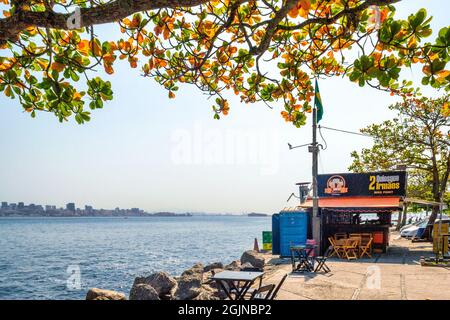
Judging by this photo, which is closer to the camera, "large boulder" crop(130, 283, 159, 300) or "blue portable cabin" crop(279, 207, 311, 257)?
"large boulder" crop(130, 283, 159, 300)

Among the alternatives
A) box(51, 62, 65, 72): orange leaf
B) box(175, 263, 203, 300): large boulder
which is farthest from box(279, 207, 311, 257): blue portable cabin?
box(51, 62, 65, 72): orange leaf

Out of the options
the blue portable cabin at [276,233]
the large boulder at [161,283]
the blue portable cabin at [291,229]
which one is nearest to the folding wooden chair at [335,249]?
the blue portable cabin at [291,229]

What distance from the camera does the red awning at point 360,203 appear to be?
16719mm

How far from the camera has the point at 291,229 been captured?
16.7 m

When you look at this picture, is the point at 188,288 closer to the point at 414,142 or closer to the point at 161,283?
the point at 161,283

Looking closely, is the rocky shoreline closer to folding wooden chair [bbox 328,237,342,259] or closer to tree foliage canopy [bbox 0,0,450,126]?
folding wooden chair [bbox 328,237,342,259]

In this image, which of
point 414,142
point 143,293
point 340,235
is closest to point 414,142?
point 414,142

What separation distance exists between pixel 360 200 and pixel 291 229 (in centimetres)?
441

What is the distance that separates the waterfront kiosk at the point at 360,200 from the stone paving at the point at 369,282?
356 centimetres

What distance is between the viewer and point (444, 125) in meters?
22.7

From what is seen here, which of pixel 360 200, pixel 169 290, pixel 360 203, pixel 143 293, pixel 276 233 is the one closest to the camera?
pixel 143 293

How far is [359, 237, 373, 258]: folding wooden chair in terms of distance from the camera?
15.8m
